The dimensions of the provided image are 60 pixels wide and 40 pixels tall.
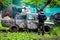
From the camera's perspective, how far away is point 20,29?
71.4ft

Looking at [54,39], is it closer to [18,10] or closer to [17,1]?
[18,10]

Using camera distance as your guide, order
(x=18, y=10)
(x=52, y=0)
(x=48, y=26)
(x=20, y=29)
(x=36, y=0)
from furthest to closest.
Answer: (x=36, y=0)
(x=18, y=10)
(x=52, y=0)
(x=20, y=29)
(x=48, y=26)

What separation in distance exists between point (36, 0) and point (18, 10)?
346cm

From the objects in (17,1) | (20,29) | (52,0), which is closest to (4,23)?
(20,29)

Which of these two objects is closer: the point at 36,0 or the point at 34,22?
the point at 34,22

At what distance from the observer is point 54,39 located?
14.1 meters

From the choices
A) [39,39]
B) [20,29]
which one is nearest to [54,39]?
[39,39]

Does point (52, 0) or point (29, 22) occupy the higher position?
point (52, 0)

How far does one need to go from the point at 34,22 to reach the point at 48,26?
1257 mm

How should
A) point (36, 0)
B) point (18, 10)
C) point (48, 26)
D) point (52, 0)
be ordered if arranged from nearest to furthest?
point (48, 26) < point (52, 0) < point (18, 10) < point (36, 0)

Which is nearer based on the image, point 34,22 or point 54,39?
point 54,39

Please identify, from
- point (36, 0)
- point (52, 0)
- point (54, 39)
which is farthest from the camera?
point (36, 0)

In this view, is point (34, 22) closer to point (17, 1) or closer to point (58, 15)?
point (58, 15)

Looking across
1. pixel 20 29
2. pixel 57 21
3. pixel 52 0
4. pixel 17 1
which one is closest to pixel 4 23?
pixel 20 29
